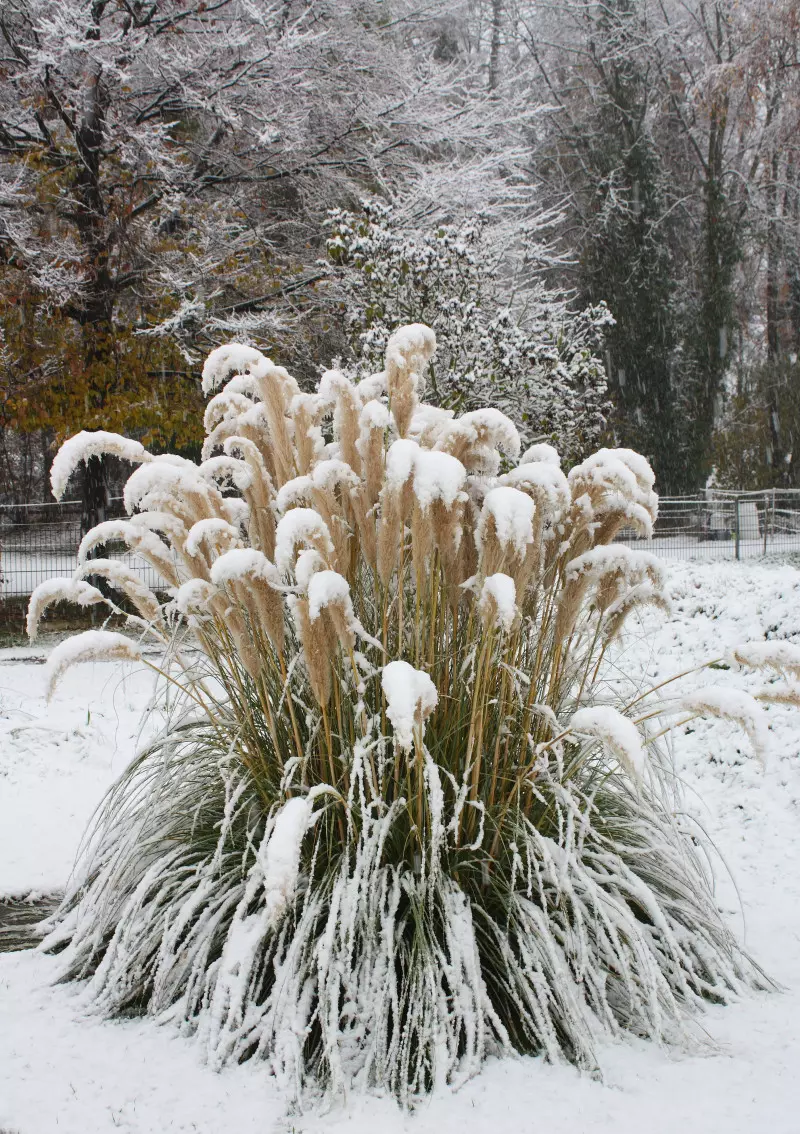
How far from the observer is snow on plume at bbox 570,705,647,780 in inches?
71.3

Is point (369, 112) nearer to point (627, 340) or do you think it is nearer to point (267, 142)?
point (267, 142)

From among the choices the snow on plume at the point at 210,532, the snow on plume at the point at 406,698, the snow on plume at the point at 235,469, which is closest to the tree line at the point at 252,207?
the snow on plume at the point at 235,469

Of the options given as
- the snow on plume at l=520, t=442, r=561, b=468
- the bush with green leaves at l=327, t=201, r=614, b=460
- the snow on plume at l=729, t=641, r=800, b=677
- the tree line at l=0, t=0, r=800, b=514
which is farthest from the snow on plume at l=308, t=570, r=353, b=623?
the tree line at l=0, t=0, r=800, b=514

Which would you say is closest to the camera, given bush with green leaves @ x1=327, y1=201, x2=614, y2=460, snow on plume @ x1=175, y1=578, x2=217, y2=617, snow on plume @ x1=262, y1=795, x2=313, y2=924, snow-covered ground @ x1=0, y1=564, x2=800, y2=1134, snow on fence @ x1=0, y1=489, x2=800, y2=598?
snow on plume @ x1=262, y1=795, x2=313, y2=924

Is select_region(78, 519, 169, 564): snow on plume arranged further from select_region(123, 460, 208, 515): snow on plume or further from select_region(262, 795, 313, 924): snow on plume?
select_region(262, 795, 313, 924): snow on plume

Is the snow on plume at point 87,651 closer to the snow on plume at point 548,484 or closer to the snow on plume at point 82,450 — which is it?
the snow on plume at point 82,450

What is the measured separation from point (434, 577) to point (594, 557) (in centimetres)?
42

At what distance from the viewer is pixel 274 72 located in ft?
32.3

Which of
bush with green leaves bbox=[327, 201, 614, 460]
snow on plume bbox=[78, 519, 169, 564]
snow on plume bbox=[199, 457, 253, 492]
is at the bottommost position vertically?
snow on plume bbox=[78, 519, 169, 564]

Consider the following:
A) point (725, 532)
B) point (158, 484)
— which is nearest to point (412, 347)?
point (158, 484)

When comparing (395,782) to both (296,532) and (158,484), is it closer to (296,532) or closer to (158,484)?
(296,532)

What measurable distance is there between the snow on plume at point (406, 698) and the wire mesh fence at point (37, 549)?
30.0ft

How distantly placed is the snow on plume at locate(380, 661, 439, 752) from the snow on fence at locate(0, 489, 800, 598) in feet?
27.7

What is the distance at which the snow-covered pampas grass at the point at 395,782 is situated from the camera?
2.09m
